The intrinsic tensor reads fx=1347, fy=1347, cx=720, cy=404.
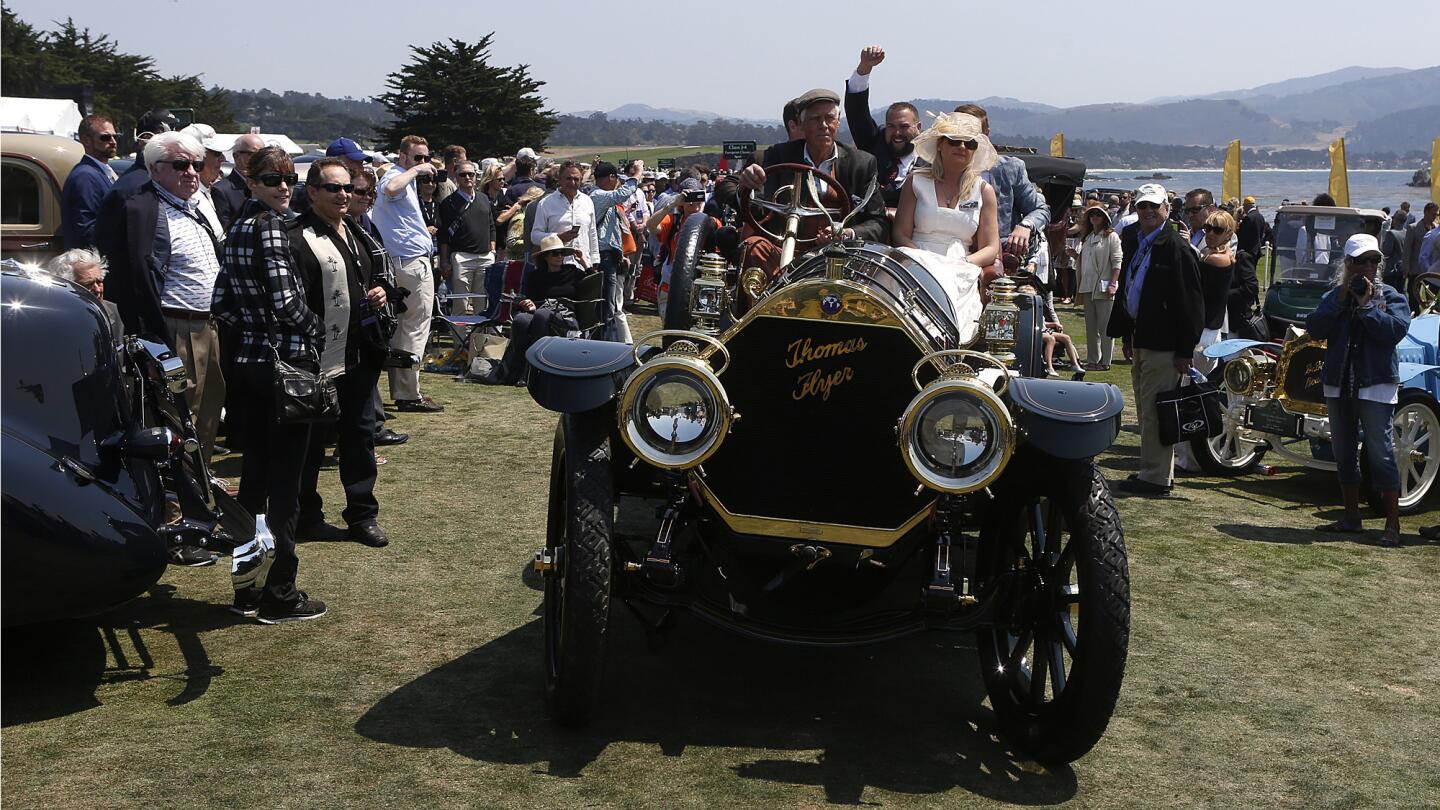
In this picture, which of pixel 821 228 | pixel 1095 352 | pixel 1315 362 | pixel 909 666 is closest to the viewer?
pixel 909 666

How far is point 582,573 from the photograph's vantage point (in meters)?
4.38

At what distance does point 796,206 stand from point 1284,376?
4464mm

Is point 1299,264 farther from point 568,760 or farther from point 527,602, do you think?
point 568,760

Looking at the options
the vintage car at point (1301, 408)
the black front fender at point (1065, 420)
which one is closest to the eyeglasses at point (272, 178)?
the black front fender at point (1065, 420)

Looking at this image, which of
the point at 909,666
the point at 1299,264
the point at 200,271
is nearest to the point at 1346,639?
the point at 909,666

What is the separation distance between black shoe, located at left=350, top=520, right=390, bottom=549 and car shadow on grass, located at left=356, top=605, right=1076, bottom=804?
151 cm

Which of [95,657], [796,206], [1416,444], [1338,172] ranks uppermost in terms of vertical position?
[1338,172]

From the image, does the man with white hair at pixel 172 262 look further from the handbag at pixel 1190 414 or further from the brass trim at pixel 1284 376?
the brass trim at pixel 1284 376

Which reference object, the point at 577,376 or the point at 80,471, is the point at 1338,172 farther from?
the point at 80,471

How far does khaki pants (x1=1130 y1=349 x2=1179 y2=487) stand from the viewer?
29.3 ft

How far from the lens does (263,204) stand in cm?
593

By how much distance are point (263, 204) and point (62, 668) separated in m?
2.13

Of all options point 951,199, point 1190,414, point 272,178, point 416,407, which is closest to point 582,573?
point 272,178

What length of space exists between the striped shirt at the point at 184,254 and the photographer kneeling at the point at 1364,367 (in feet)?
21.0
